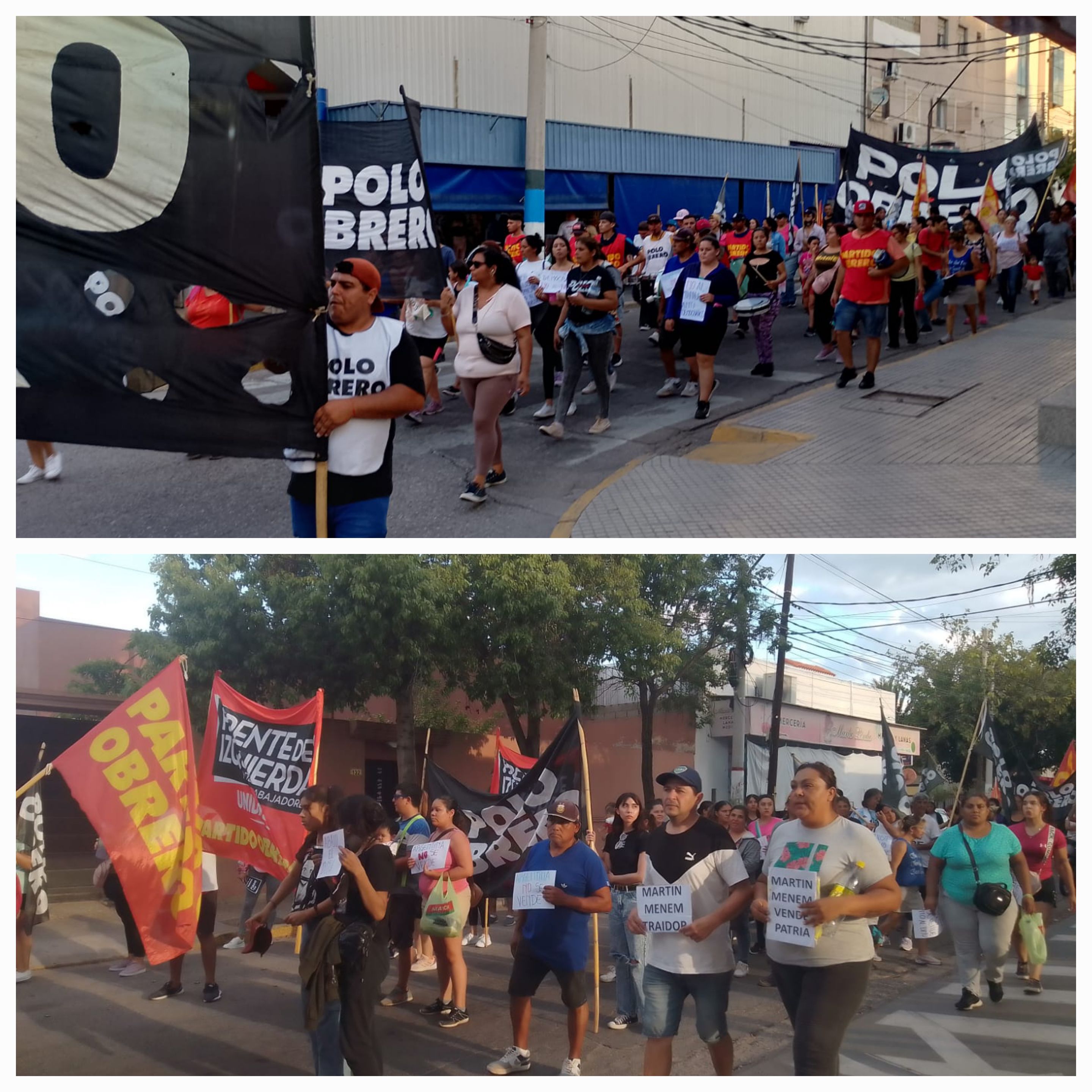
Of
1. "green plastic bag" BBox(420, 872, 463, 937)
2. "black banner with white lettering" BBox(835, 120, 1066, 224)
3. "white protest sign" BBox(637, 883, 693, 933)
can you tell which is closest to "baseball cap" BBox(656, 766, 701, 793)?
"white protest sign" BBox(637, 883, 693, 933)

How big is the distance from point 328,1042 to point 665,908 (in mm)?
1793

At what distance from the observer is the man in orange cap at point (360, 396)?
5.31m

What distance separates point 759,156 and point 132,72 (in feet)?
85.5

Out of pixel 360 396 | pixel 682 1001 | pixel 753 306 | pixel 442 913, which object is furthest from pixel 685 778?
pixel 753 306

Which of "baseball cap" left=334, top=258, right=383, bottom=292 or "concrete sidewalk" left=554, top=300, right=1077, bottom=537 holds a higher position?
"baseball cap" left=334, top=258, right=383, bottom=292

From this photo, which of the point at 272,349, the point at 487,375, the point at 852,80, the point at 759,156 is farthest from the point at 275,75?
the point at 852,80

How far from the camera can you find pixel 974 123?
3956cm

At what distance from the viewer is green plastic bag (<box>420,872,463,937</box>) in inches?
251

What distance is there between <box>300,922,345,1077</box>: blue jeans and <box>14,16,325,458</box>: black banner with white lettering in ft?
8.87

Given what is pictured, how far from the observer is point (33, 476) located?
9289mm

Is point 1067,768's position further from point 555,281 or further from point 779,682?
point 555,281

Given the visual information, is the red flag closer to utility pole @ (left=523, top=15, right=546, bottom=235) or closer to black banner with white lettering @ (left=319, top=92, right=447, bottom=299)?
black banner with white lettering @ (left=319, top=92, right=447, bottom=299)

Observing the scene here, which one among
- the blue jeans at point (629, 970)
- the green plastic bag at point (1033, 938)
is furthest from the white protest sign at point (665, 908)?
the green plastic bag at point (1033, 938)

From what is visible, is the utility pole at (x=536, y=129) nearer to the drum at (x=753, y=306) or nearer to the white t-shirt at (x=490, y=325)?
the drum at (x=753, y=306)
